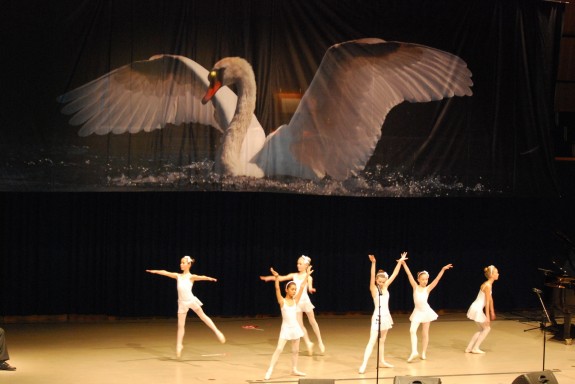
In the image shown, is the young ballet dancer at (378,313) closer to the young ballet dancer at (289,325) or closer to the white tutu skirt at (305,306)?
the young ballet dancer at (289,325)

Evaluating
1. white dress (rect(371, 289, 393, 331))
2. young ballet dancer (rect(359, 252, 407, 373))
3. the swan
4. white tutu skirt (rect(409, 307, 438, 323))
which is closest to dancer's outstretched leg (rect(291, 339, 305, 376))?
young ballet dancer (rect(359, 252, 407, 373))

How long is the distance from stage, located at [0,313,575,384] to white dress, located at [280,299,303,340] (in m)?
0.60

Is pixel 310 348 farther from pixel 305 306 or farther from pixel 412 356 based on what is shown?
pixel 412 356

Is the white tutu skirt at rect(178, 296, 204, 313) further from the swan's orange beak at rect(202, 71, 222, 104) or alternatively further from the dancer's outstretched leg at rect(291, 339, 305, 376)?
the swan's orange beak at rect(202, 71, 222, 104)

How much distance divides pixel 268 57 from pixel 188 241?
3.83 m

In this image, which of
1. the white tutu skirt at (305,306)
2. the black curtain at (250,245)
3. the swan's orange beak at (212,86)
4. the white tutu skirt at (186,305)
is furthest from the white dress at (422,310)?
the swan's orange beak at (212,86)

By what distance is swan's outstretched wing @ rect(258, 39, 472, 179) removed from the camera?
1608 cm

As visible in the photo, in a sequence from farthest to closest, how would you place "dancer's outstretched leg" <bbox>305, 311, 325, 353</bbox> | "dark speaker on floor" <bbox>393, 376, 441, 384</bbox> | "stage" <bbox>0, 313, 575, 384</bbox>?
"dancer's outstretched leg" <bbox>305, 311, 325, 353</bbox>, "stage" <bbox>0, 313, 575, 384</bbox>, "dark speaker on floor" <bbox>393, 376, 441, 384</bbox>

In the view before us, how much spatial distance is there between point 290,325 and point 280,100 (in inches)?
181

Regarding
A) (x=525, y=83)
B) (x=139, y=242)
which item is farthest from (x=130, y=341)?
(x=525, y=83)

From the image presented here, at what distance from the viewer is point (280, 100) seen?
52.7 ft

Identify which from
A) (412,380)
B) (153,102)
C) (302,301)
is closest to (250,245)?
(153,102)

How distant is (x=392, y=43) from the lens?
1661cm

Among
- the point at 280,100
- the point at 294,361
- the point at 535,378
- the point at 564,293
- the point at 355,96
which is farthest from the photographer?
the point at 564,293
